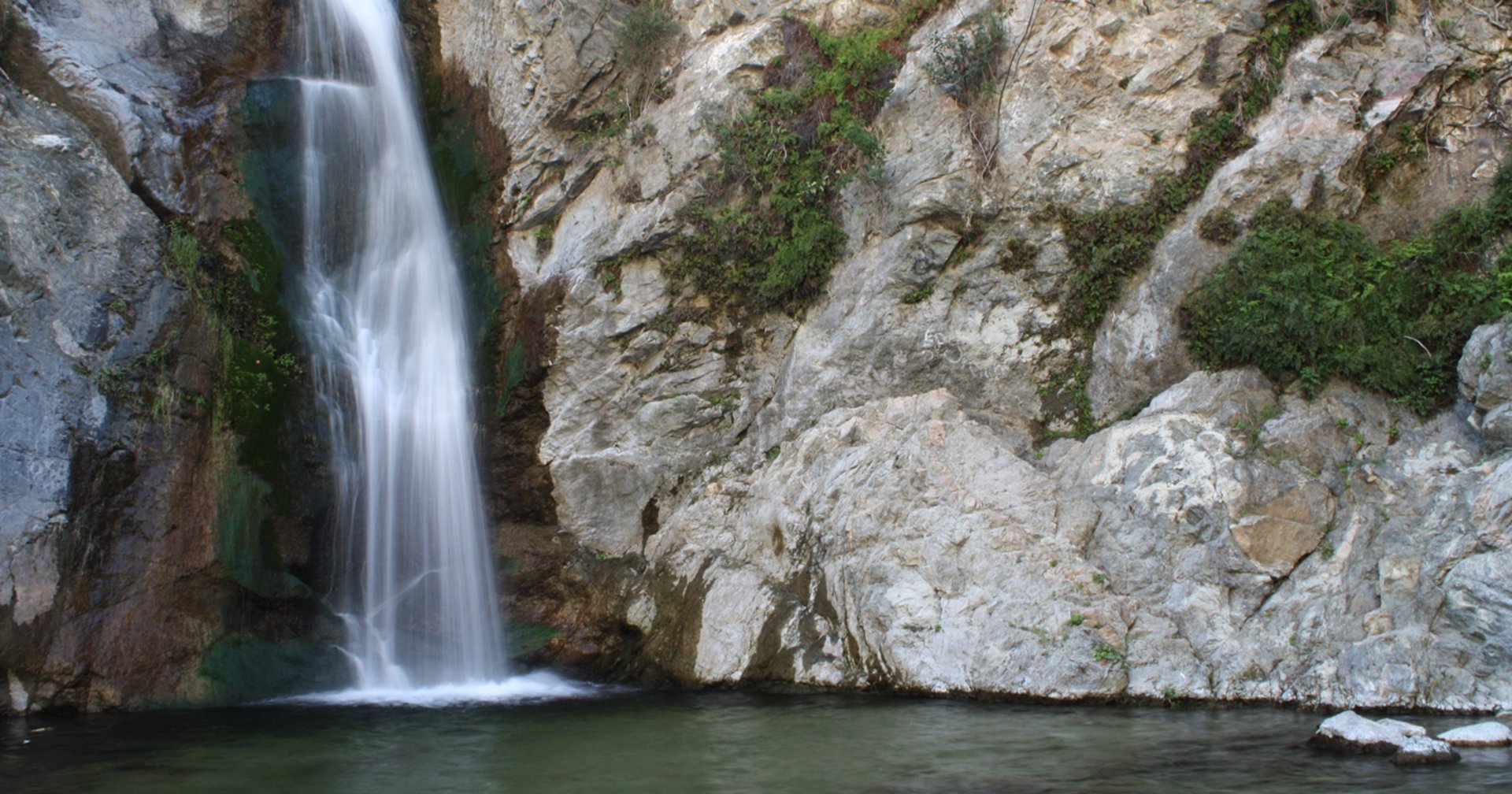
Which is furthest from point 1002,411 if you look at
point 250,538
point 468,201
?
point 250,538

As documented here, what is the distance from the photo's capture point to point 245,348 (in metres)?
12.5

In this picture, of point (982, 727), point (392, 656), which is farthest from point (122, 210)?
point (982, 727)

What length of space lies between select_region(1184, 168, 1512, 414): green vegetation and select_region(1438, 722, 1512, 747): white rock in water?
3.71m

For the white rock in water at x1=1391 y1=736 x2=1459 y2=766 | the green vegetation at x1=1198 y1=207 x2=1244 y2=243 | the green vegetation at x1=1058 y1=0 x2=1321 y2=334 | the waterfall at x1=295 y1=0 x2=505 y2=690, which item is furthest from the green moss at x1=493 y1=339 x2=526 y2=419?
the white rock in water at x1=1391 y1=736 x2=1459 y2=766

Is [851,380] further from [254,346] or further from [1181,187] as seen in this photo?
[254,346]

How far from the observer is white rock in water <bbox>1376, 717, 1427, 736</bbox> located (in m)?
7.17

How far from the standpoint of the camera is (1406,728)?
727 cm

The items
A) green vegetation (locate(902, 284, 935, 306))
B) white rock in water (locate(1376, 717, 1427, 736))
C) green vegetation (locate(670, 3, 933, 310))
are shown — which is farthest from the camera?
green vegetation (locate(670, 3, 933, 310))

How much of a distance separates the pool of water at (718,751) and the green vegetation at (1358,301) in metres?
3.73

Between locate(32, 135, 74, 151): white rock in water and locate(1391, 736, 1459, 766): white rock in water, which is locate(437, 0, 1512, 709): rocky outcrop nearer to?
locate(1391, 736, 1459, 766): white rock in water

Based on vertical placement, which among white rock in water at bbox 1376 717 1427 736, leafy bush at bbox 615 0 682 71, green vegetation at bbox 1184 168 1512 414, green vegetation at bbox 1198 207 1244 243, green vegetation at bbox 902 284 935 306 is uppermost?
leafy bush at bbox 615 0 682 71

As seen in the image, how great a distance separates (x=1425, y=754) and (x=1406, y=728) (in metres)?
0.38

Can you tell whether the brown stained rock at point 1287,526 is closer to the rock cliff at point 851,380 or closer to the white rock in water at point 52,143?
the rock cliff at point 851,380

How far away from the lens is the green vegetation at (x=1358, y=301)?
32.9 feet
